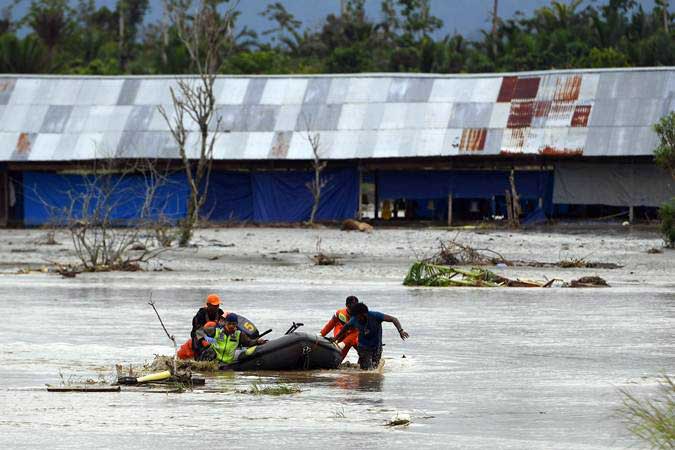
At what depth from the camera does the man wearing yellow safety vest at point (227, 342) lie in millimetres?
17188

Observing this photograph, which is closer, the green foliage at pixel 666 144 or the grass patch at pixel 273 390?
the grass patch at pixel 273 390

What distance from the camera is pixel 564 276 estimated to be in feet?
103

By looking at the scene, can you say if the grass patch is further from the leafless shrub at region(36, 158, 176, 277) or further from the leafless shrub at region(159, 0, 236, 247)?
the leafless shrub at region(159, 0, 236, 247)

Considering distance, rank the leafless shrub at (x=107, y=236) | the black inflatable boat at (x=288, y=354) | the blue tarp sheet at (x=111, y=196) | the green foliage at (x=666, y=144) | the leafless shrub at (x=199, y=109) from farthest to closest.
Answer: the blue tarp sheet at (x=111, y=196)
the green foliage at (x=666, y=144)
the leafless shrub at (x=199, y=109)
the leafless shrub at (x=107, y=236)
the black inflatable boat at (x=288, y=354)

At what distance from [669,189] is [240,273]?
63.2 ft

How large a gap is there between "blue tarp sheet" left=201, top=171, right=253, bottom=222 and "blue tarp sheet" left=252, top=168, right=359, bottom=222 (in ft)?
1.67

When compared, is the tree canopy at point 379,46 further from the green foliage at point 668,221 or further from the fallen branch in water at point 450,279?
the fallen branch in water at point 450,279

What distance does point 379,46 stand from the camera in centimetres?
8288

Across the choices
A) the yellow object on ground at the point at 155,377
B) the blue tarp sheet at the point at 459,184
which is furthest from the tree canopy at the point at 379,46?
the yellow object on ground at the point at 155,377

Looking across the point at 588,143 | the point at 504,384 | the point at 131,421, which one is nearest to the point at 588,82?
the point at 588,143

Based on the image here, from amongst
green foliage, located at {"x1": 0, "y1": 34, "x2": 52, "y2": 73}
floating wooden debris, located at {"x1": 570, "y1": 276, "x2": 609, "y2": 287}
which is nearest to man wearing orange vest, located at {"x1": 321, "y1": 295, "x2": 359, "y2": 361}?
floating wooden debris, located at {"x1": 570, "y1": 276, "x2": 609, "y2": 287}

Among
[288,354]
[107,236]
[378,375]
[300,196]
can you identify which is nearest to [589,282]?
[107,236]

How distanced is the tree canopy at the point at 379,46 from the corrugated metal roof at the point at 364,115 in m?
8.91

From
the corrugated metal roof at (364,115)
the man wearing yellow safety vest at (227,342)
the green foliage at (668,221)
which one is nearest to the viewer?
the man wearing yellow safety vest at (227,342)
